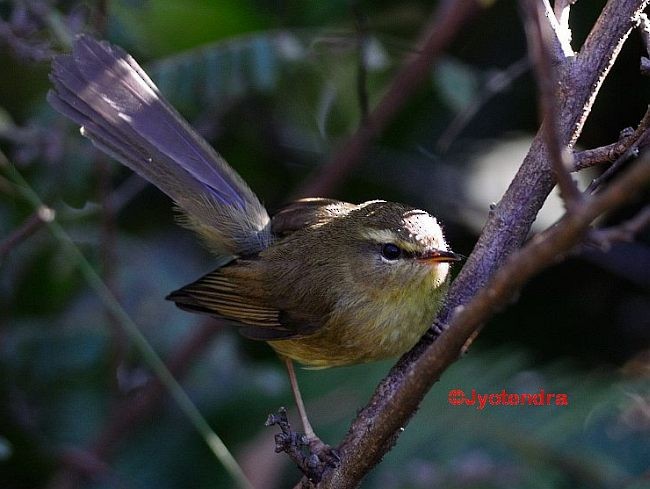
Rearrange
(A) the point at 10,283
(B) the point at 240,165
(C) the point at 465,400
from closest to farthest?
(C) the point at 465,400 → (A) the point at 10,283 → (B) the point at 240,165

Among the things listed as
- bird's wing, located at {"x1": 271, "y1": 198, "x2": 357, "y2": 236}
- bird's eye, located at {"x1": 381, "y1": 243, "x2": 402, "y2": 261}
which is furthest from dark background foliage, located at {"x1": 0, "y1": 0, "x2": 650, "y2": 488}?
bird's eye, located at {"x1": 381, "y1": 243, "x2": 402, "y2": 261}

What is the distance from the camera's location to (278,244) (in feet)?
11.9

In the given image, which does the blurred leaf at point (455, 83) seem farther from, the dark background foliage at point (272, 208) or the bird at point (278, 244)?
the bird at point (278, 244)

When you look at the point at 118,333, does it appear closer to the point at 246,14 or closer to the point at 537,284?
the point at 246,14

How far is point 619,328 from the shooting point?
470 cm

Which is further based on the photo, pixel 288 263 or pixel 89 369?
pixel 89 369

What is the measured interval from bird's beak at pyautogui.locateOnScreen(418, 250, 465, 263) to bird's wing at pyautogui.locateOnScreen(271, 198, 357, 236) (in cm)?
51

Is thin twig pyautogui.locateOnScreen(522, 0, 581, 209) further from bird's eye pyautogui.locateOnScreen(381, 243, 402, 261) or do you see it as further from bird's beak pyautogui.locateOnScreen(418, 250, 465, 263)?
bird's eye pyautogui.locateOnScreen(381, 243, 402, 261)

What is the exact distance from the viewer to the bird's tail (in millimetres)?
3355

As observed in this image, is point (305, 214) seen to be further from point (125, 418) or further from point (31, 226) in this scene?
point (125, 418)

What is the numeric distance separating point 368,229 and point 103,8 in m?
1.26

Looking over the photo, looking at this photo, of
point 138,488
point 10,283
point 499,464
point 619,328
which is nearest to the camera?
point 499,464

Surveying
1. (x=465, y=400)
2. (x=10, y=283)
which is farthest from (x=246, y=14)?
(x=465, y=400)

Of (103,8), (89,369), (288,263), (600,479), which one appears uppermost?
(103,8)
